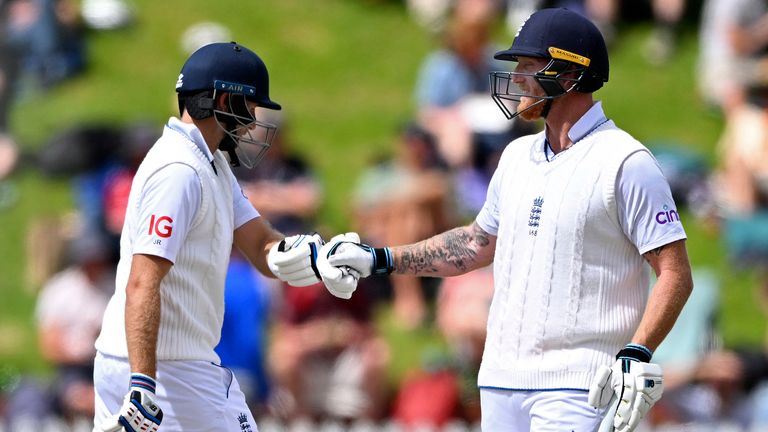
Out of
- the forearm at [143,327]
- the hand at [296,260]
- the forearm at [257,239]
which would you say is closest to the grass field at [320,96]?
the forearm at [257,239]

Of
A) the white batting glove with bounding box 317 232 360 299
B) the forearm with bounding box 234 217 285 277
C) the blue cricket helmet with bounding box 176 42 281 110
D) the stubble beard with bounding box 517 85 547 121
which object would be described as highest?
the blue cricket helmet with bounding box 176 42 281 110

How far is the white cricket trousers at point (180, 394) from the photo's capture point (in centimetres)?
535

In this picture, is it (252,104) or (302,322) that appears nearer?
(252,104)

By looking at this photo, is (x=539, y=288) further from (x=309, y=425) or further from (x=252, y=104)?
(x=309, y=425)

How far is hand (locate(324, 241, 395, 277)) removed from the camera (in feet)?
18.7

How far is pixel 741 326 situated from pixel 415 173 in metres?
2.89

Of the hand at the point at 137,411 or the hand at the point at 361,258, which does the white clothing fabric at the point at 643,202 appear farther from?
the hand at the point at 137,411

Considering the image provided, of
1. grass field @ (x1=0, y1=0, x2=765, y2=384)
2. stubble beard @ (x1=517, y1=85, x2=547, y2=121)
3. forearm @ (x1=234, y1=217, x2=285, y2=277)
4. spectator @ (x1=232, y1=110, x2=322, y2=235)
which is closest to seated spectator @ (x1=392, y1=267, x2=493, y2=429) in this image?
grass field @ (x1=0, y1=0, x2=765, y2=384)

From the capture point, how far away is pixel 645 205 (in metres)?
5.12

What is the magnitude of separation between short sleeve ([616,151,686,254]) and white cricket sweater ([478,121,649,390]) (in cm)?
4

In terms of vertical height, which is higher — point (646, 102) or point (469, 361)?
point (646, 102)

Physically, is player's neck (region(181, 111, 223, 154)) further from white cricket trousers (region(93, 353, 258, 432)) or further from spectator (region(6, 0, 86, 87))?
spectator (region(6, 0, 86, 87))

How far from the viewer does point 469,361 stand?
1009cm

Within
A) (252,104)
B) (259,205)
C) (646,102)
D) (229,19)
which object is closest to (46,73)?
(229,19)
